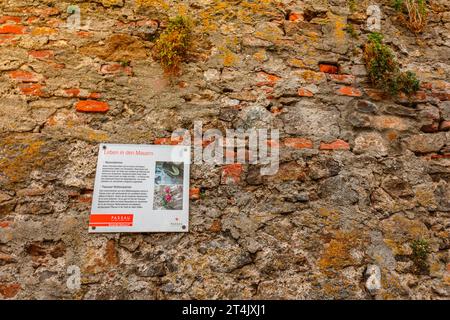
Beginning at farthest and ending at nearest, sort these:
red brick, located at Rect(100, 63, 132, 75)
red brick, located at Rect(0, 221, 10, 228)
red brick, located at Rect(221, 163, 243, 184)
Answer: red brick, located at Rect(100, 63, 132, 75), red brick, located at Rect(221, 163, 243, 184), red brick, located at Rect(0, 221, 10, 228)

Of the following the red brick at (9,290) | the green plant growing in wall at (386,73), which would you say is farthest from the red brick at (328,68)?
the red brick at (9,290)

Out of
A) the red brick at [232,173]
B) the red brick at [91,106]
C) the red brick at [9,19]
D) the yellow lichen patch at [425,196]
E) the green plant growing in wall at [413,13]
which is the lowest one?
the yellow lichen patch at [425,196]

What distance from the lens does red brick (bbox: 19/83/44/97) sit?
83.1 inches

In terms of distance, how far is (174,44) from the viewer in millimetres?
2254

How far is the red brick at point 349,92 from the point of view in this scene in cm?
237

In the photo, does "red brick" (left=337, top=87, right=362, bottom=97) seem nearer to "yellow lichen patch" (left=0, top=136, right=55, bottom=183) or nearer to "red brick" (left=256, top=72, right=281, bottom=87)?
"red brick" (left=256, top=72, right=281, bottom=87)

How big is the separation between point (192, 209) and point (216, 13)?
1.42 metres

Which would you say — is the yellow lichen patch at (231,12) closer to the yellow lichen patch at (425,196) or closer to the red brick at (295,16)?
the red brick at (295,16)

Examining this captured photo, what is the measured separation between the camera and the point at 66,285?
1.81 metres

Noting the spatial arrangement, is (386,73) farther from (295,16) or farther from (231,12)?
(231,12)

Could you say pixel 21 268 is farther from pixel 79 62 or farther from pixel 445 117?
pixel 445 117

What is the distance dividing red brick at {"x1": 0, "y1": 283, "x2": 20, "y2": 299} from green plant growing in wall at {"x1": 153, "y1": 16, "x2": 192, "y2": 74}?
153cm

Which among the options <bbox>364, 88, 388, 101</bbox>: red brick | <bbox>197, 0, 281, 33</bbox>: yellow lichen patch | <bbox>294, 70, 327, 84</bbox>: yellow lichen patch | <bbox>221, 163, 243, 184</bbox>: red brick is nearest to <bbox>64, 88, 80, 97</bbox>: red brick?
<bbox>197, 0, 281, 33</bbox>: yellow lichen patch

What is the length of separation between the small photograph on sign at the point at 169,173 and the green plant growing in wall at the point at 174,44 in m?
0.64
